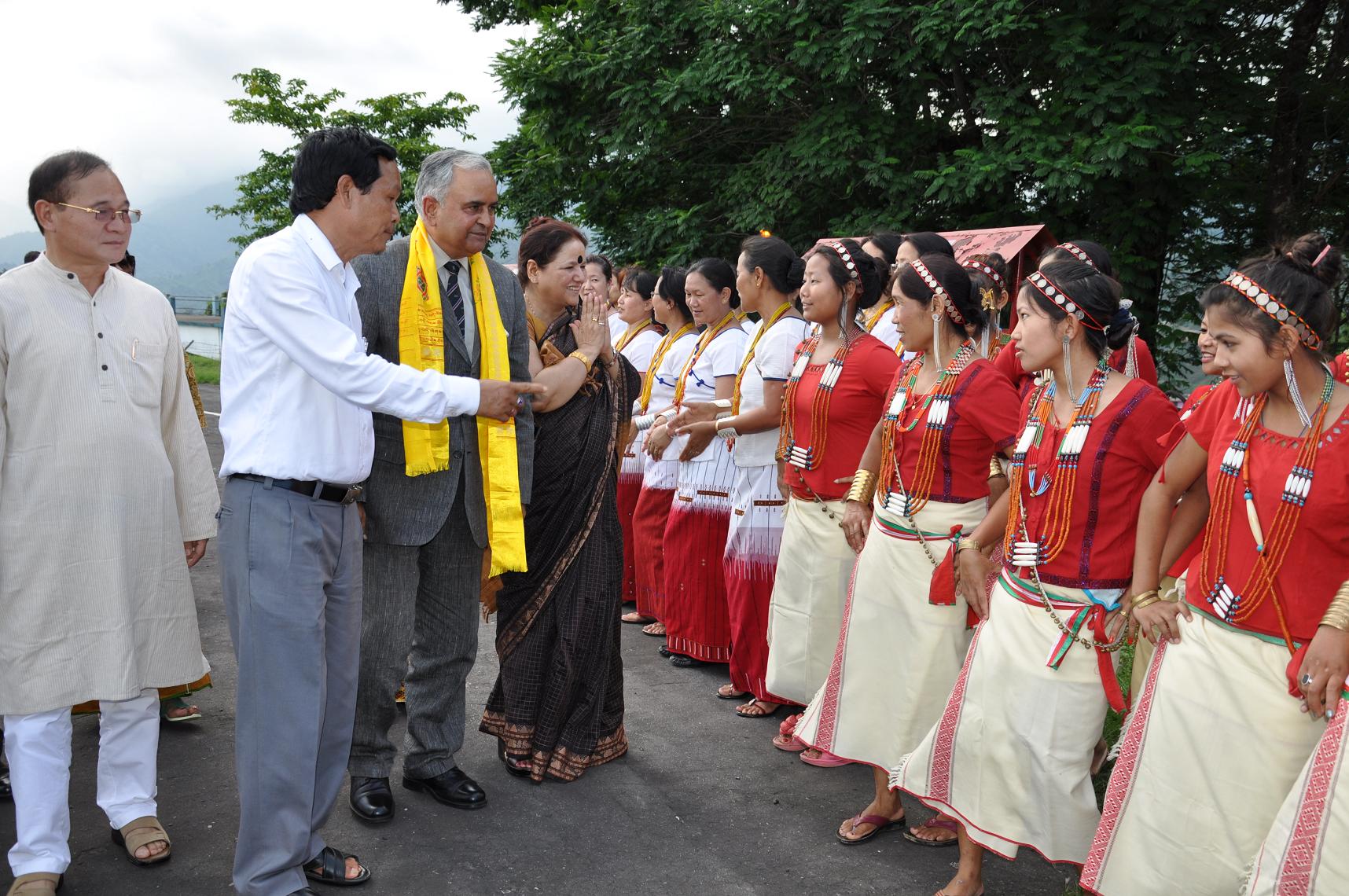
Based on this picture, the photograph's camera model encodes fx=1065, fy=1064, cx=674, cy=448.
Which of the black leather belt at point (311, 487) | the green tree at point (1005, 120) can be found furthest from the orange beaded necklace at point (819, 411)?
the green tree at point (1005, 120)

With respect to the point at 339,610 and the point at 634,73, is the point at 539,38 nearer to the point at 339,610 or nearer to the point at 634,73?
the point at 634,73

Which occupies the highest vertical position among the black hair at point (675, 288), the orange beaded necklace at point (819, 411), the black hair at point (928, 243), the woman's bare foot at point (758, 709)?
the black hair at point (928, 243)

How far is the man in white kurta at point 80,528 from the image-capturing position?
10.5ft

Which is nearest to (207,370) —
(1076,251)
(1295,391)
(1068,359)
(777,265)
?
(777,265)

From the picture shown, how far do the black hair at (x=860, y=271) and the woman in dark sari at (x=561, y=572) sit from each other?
98 centimetres

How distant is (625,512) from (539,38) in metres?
9.72

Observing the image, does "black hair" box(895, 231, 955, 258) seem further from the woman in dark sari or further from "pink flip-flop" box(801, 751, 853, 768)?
"pink flip-flop" box(801, 751, 853, 768)

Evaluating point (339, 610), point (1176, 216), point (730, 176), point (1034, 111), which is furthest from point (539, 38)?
point (339, 610)

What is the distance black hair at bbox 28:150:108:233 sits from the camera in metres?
3.31

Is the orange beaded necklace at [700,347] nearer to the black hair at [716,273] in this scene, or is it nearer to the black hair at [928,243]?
the black hair at [716,273]

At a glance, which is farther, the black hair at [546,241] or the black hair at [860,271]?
the black hair at [860,271]

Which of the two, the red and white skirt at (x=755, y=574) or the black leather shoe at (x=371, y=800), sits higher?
the red and white skirt at (x=755, y=574)

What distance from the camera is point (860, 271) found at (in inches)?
173

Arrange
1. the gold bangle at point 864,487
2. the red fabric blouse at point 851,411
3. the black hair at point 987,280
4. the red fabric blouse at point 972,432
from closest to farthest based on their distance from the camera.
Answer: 1. the red fabric blouse at point 972,432
2. the black hair at point 987,280
3. the gold bangle at point 864,487
4. the red fabric blouse at point 851,411
